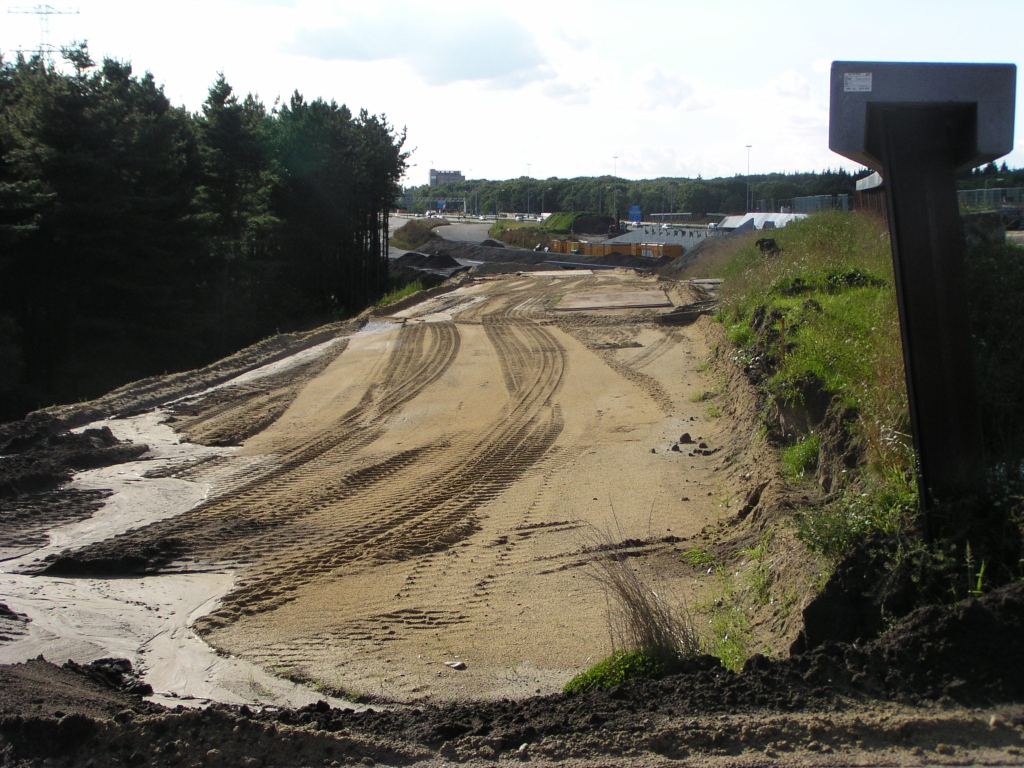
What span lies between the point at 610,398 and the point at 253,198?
26.9 meters

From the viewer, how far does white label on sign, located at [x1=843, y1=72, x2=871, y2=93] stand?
17.1ft

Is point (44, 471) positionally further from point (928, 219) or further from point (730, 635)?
point (928, 219)

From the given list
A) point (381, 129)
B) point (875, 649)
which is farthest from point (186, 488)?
point (381, 129)

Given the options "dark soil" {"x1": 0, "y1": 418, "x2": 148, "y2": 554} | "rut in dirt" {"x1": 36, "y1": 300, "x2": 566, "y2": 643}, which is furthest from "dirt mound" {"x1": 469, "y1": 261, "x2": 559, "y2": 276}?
"dark soil" {"x1": 0, "y1": 418, "x2": 148, "y2": 554}

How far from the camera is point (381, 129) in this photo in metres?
48.3

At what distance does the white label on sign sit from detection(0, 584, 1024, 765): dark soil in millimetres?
3035

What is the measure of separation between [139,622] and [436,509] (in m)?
3.32

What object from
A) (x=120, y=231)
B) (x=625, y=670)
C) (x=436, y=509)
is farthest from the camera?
(x=120, y=231)

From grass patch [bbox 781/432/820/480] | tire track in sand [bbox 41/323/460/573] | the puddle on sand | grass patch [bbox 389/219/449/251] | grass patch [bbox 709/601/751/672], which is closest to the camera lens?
grass patch [bbox 709/601/751/672]

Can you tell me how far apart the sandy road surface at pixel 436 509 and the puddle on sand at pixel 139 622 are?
0.66 ft

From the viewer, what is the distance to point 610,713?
13.8 feet

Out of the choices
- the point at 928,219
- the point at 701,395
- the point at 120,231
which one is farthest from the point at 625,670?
the point at 120,231

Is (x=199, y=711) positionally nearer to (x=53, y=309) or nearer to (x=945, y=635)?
(x=945, y=635)

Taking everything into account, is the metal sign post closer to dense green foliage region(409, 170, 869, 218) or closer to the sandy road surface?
the sandy road surface
